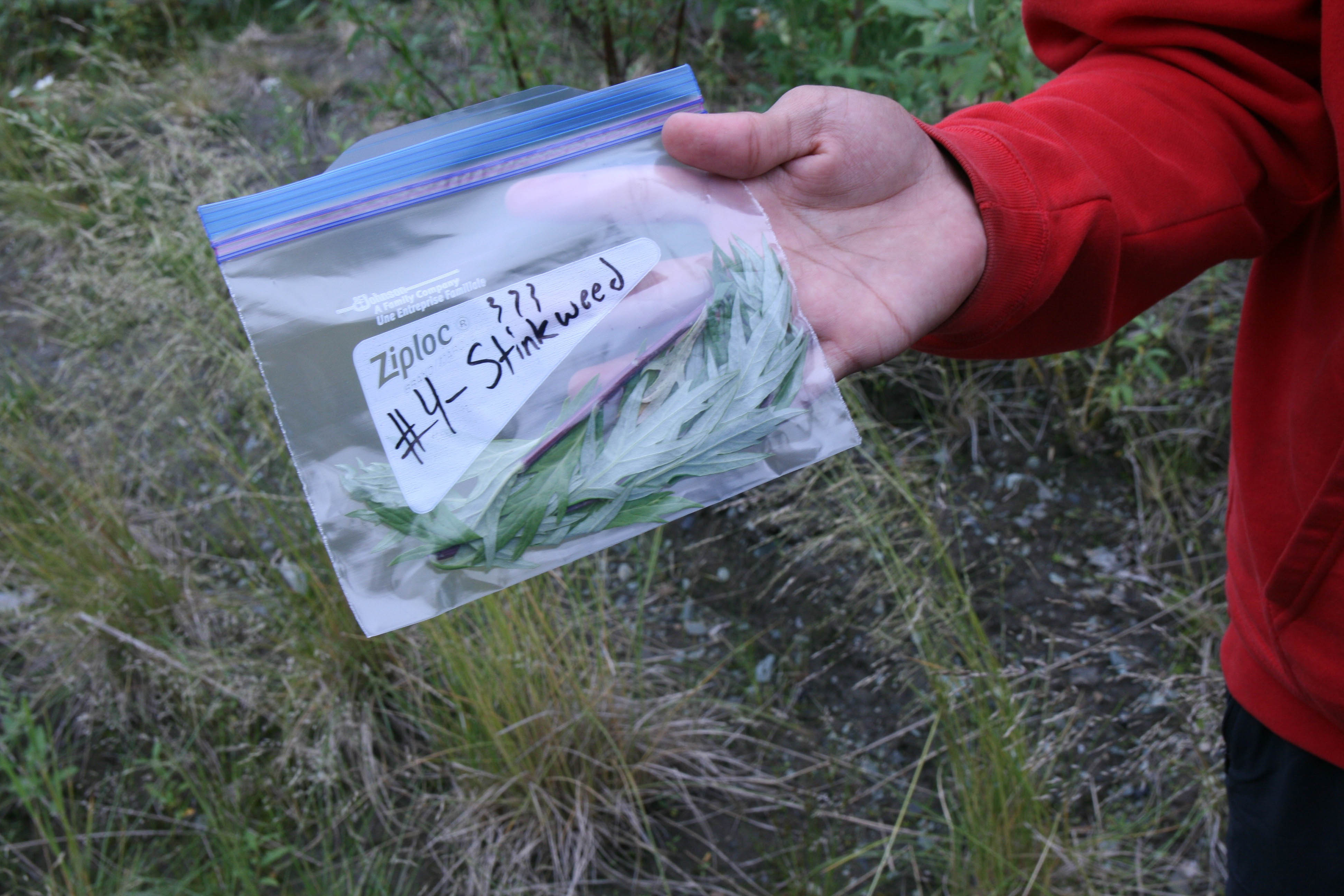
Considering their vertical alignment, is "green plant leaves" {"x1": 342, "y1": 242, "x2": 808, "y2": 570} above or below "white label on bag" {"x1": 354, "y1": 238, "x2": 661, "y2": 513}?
below

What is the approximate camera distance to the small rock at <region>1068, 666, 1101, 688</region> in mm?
1935

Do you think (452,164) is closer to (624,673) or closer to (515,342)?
(515,342)

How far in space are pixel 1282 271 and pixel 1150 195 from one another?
247 mm

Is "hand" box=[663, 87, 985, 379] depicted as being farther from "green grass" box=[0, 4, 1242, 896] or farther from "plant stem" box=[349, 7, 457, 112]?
"plant stem" box=[349, 7, 457, 112]

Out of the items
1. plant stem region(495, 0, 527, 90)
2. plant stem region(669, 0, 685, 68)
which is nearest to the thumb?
plant stem region(495, 0, 527, 90)

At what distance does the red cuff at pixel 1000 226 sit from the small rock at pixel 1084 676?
1.23 metres

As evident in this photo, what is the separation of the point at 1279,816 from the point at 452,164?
125cm

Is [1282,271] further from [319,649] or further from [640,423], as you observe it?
[319,649]

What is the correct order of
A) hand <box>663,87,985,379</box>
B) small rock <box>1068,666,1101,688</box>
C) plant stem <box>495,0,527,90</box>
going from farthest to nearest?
plant stem <box>495,0,527,90</box> < small rock <box>1068,666,1101,688</box> < hand <box>663,87,985,379</box>

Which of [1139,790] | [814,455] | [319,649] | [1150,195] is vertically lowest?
[1139,790]

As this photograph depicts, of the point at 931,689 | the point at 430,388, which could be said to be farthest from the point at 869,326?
the point at 931,689

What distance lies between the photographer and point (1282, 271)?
41.9 inches

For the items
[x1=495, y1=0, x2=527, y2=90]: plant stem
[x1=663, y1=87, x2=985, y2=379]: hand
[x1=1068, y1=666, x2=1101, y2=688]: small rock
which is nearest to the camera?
[x1=663, y1=87, x2=985, y2=379]: hand

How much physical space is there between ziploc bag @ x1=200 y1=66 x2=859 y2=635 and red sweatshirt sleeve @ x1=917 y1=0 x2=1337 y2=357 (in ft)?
0.84
